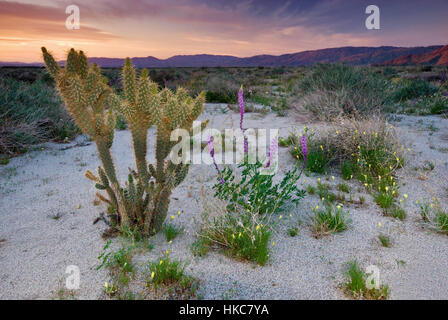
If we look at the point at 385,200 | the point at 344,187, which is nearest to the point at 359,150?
the point at 344,187

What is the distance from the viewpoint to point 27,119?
5988 mm

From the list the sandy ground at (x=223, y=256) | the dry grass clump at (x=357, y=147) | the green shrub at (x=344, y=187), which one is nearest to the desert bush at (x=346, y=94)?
the dry grass clump at (x=357, y=147)

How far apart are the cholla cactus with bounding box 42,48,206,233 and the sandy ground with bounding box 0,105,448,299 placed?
0.60 meters

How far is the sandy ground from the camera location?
2.16 metres

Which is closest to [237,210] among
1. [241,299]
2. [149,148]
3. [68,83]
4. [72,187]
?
[241,299]

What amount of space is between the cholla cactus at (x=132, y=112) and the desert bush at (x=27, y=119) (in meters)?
3.90

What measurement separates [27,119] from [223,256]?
18.5 feet

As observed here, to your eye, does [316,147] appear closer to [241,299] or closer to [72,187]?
[241,299]

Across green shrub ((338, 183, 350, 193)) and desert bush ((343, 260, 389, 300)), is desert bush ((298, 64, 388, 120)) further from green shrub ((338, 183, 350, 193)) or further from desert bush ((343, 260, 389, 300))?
desert bush ((343, 260, 389, 300))

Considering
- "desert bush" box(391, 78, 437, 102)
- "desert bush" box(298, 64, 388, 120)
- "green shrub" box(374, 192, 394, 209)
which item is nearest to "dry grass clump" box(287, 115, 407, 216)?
"green shrub" box(374, 192, 394, 209)

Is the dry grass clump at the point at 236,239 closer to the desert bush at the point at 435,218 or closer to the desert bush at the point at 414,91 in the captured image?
the desert bush at the point at 435,218

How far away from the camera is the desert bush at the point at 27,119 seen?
554 centimetres
